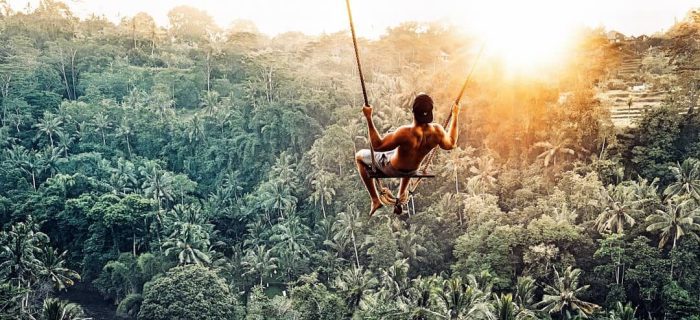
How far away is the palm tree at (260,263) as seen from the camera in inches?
1131

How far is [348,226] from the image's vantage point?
96.8 ft

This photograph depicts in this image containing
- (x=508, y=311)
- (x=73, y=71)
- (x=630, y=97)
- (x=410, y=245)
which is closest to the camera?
(x=508, y=311)

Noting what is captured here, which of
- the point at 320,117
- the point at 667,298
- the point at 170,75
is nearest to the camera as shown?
the point at 667,298

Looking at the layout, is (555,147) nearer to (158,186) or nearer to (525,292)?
(525,292)

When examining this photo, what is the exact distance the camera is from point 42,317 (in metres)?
24.0

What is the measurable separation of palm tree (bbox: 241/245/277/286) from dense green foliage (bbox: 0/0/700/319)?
14cm

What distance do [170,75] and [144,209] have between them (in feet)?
45.6

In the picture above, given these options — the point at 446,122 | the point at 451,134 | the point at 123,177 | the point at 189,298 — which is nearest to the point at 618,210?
the point at 189,298

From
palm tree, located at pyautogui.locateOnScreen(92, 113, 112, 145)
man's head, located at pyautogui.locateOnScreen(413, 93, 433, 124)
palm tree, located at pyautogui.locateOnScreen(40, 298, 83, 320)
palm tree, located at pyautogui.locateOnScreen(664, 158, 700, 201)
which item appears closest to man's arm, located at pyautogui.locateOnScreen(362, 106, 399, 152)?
man's head, located at pyautogui.locateOnScreen(413, 93, 433, 124)

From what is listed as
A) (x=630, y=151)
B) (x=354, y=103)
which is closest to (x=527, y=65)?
(x=630, y=151)

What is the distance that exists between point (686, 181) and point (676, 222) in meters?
2.48

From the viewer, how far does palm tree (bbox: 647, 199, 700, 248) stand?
896 inches

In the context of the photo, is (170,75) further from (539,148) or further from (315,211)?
(539,148)

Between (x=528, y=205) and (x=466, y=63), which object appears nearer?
(x=528, y=205)
